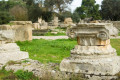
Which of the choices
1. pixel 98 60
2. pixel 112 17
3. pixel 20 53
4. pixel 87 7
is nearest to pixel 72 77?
pixel 98 60

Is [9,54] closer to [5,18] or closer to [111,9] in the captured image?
[5,18]

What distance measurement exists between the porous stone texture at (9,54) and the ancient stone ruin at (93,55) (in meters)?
2.42

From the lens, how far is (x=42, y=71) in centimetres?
545

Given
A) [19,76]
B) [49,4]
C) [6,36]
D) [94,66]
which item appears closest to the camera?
[94,66]

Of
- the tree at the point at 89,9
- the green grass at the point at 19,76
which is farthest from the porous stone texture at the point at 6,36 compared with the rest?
the tree at the point at 89,9

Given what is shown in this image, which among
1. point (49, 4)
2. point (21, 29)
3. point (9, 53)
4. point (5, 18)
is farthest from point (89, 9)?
point (9, 53)

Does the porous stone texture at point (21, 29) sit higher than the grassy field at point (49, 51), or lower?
higher

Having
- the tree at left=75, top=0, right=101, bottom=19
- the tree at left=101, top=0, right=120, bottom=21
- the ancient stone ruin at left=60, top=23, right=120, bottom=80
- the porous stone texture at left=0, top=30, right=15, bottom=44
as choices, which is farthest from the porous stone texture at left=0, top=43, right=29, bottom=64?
the tree at left=75, top=0, right=101, bottom=19

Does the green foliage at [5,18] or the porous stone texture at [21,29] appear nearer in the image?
the porous stone texture at [21,29]

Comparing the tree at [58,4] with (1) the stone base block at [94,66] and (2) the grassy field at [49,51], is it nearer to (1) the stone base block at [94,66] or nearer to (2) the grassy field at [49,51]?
(2) the grassy field at [49,51]

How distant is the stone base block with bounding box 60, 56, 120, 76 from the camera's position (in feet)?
15.9

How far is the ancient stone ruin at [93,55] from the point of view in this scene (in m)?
4.88

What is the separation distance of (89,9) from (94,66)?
40.4m

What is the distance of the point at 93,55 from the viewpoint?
16.6 feet
